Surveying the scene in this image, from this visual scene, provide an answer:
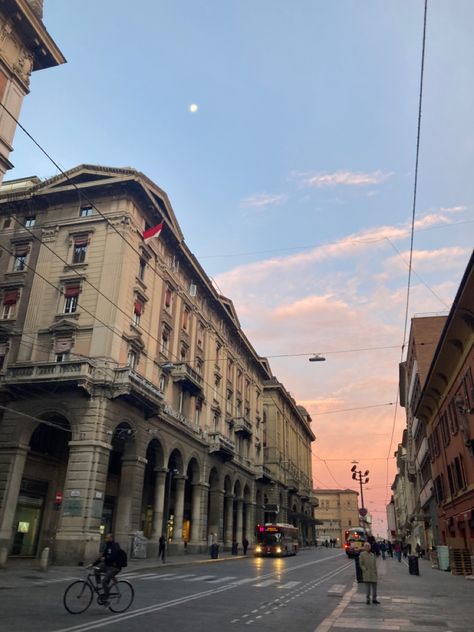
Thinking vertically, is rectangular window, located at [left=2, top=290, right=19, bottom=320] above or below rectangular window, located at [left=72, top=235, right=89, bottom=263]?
below

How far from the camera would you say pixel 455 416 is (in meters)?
29.7

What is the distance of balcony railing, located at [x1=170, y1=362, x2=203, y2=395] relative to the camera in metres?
39.9

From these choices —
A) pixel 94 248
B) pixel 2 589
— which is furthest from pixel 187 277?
pixel 2 589

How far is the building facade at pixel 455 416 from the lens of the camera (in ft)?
77.4

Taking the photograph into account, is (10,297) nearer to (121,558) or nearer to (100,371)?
(100,371)

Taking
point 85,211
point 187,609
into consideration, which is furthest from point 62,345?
point 187,609

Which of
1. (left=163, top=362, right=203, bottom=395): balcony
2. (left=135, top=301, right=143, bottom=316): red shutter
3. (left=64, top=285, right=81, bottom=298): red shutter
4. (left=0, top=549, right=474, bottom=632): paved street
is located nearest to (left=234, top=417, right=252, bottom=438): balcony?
(left=163, top=362, right=203, bottom=395): balcony

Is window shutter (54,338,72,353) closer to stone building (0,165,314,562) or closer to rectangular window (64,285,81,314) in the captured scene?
stone building (0,165,314,562)

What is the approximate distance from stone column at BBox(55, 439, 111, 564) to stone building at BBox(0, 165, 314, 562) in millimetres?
65

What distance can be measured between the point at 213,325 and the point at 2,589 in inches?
1465

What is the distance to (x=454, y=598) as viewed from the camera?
50.7 ft

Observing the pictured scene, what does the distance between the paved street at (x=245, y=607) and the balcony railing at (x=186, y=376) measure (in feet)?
66.9

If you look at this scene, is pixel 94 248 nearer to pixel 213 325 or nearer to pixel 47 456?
pixel 47 456

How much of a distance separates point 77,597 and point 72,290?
82.6ft
